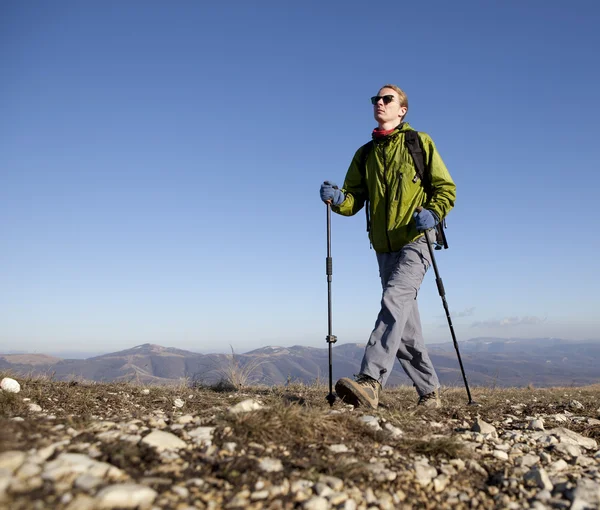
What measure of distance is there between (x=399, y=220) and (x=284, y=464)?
11.4 feet

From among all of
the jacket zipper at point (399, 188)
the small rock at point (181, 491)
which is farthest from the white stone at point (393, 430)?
the jacket zipper at point (399, 188)

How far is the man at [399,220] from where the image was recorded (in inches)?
201

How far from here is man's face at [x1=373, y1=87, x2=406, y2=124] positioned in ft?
18.8

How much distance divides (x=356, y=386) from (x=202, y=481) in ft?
7.99

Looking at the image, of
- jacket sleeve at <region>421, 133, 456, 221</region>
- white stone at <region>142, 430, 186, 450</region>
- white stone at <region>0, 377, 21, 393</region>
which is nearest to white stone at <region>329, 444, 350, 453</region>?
white stone at <region>142, 430, 186, 450</region>

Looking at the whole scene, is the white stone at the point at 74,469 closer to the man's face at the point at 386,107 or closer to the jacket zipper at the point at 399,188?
the jacket zipper at the point at 399,188

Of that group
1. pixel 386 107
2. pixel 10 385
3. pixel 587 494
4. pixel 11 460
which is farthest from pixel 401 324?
pixel 10 385

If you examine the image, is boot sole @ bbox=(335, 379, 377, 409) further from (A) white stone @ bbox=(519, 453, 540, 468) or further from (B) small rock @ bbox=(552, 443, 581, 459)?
(B) small rock @ bbox=(552, 443, 581, 459)

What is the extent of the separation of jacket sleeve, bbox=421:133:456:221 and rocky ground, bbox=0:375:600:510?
2.46 m

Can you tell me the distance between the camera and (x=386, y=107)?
18.8ft

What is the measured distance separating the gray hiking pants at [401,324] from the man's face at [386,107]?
5.16 ft

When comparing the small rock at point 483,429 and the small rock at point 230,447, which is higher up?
the small rock at point 230,447

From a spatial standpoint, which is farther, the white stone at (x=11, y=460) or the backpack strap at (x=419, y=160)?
the backpack strap at (x=419, y=160)

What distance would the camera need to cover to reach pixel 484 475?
121 inches
